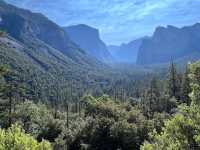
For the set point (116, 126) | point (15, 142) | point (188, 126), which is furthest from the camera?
point (116, 126)

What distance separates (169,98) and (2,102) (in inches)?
1960

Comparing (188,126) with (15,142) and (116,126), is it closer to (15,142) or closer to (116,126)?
(15,142)

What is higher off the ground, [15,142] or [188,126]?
[188,126]

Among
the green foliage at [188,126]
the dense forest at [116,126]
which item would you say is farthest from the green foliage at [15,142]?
the green foliage at [188,126]

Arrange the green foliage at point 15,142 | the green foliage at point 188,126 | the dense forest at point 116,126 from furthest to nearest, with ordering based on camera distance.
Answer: the green foliage at point 15,142 → the dense forest at point 116,126 → the green foliage at point 188,126

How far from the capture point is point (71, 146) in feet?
270

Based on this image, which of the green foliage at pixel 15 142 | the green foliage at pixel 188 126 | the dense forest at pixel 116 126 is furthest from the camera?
the green foliage at pixel 15 142

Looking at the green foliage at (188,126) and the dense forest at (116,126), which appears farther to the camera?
the dense forest at (116,126)

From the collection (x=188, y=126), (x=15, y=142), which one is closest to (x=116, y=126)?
(x=15, y=142)

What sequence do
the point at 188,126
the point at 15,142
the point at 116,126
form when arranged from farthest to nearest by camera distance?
the point at 116,126, the point at 15,142, the point at 188,126

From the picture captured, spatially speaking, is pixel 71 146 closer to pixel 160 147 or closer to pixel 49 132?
pixel 49 132

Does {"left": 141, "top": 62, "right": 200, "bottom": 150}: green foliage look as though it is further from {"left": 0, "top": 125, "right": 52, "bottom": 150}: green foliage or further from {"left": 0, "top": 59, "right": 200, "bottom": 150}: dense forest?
{"left": 0, "top": 125, "right": 52, "bottom": 150}: green foliage

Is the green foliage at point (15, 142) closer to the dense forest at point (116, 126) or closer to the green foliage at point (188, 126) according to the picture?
the dense forest at point (116, 126)

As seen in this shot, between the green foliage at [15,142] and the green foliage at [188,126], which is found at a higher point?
the green foliage at [188,126]
